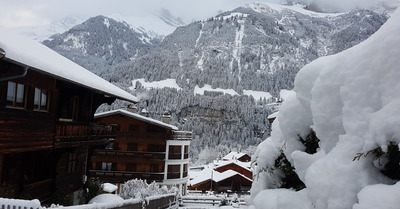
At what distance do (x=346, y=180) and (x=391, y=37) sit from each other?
1.20 m

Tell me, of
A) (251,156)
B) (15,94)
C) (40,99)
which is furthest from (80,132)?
(251,156)

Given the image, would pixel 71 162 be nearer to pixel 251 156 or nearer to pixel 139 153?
pixel 251 156

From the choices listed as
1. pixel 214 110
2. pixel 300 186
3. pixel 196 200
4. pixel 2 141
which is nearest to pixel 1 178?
pixel 2 141

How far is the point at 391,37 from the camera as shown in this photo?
2861 mm

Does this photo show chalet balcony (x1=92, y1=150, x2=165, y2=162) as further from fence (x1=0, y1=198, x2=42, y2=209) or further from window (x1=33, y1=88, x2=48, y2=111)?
fence (x1=0, y1=198, x2=42, y2=209)

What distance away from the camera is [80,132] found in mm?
16516

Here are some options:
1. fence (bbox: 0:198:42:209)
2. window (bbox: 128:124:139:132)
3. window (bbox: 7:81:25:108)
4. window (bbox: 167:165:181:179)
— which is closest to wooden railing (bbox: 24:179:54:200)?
window (bbox: 7:81:25:108)

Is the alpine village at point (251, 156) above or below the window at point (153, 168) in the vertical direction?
above

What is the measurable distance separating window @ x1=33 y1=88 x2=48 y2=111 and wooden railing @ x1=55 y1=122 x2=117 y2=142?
3.39 ft

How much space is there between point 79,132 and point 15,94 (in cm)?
472

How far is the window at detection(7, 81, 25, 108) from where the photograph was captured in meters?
11.7

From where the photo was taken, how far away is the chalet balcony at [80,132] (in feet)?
48.5

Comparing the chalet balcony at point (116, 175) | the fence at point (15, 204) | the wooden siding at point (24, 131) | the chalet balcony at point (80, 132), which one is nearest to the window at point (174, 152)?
the chalet balcony at point (116, 175)

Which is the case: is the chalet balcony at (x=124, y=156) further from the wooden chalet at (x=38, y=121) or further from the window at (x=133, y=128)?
the wooden chalet at (x=38, y=121)
